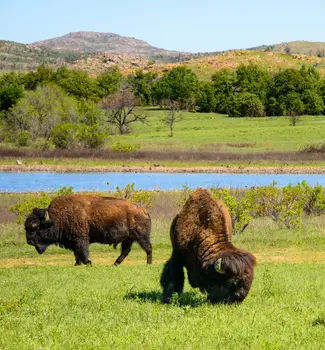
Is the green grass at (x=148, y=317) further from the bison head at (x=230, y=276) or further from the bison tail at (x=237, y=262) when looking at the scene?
the bison tail at (x=237, y=262)

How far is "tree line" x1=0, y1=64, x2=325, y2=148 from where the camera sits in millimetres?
78188

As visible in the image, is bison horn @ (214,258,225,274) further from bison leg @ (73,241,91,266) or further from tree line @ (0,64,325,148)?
tree line @ (0,64,325,148)

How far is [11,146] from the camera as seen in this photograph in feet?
236

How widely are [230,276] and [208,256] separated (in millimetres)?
623

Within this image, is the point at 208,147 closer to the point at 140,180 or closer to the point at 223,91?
the point at 140,180

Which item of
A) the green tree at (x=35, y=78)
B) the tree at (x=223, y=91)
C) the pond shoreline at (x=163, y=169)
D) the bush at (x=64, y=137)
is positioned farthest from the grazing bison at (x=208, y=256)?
the green tree at (x=35, y=78)

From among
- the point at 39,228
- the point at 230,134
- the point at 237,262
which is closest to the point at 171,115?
the point at 230,134

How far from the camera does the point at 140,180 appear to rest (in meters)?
49.5

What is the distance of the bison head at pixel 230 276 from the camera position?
889cm

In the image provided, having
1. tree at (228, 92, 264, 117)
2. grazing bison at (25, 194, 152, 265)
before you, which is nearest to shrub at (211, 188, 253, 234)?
grazing bison at (25, 194, 152, 265)

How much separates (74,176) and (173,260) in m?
42.3

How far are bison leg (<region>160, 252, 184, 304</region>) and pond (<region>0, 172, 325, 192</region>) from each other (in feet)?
103

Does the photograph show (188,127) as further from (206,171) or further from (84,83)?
(206,171)

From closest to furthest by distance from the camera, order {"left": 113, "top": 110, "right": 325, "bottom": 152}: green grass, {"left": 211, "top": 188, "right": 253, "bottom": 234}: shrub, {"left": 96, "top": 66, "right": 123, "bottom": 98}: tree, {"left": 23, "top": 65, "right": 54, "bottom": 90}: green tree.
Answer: {"left": 211, "top": 188, "right": 253, "bottom": 234}: shrub, {"left": 113, "top": 110, "right": 325, "bottom": 152}: green grass, {"left": 23, "top": 65, "right": 54, "bottom": 90}: green tree, {"left": 96, "top": 66, "right": 123, "bottom": 98}: tree
